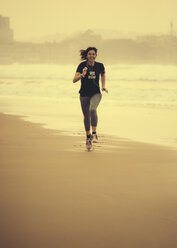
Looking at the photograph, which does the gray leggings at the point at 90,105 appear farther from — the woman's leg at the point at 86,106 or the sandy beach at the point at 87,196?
the sandy beach at the point at 87,196

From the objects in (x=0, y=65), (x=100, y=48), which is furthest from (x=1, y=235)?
(x=100, y=48)

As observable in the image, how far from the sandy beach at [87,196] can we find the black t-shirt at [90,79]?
86 cm

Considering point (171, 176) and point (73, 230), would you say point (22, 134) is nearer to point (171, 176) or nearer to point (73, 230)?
point (171, 176)

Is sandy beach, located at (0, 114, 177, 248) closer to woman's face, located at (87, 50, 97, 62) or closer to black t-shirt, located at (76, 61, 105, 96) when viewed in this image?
black t-shirt, located at (76, 61, 105, 96)

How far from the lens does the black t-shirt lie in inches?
280

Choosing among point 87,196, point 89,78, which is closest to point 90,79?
point 89,78

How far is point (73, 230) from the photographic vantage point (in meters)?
3.42

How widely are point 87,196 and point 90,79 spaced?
3.08 metres

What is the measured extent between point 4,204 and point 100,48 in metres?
75.4

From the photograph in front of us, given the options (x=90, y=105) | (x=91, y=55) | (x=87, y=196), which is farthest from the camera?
(x=90, y=105)

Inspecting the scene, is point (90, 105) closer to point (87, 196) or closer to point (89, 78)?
point (89, 78)

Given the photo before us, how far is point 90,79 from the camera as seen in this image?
23.5 feet

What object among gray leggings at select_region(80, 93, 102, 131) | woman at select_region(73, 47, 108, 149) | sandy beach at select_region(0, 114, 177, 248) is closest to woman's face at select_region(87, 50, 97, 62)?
woman at select_region(73, 47, 108, 149)

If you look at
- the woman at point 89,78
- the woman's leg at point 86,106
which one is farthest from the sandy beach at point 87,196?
the woman at point 89,78
